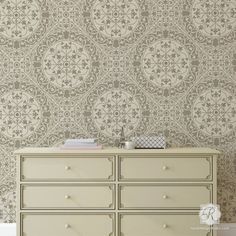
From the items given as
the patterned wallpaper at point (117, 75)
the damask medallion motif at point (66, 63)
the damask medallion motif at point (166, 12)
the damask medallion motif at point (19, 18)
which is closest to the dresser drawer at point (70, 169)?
the patterned wallpaper at point (117, 75)

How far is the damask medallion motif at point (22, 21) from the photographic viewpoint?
387 centimetres

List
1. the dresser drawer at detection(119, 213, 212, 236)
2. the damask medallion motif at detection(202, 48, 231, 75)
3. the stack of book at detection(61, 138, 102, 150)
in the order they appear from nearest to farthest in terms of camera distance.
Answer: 1. the dresser drawer at detection(119, 213, 212, 236)
2. the stack of book at detection(61, 138, 102, 150)
3. the damask medallion motif at detection(202, 48, 231, 75)

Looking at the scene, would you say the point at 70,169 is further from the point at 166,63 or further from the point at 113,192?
the point at 166,63

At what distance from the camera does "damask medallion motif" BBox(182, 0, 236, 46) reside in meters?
3.85

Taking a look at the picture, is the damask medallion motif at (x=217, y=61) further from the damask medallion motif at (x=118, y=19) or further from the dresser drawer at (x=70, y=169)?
the dresser drawer at (x=70, y=169)

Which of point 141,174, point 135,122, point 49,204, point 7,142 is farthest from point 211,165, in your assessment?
point 7,142

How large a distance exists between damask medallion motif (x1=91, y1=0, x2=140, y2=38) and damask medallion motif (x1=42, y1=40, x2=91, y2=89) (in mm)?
324

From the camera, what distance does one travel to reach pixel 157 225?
132 inches

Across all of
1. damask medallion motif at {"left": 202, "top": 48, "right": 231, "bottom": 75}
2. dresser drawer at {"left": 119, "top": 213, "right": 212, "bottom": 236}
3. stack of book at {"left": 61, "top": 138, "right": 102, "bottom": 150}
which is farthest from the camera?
damask medallion motif at {"left": 202, "top": 48, "right": 231, "bottom": 75}

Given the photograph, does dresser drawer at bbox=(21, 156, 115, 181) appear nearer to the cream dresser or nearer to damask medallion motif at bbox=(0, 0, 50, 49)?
the cream dresser

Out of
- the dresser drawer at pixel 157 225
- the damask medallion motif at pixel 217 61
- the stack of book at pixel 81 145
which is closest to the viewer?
the dresser drawer at pixel 157 225

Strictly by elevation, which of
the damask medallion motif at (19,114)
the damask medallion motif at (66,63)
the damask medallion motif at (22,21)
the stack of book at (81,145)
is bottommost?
the stack of book at (81,145)

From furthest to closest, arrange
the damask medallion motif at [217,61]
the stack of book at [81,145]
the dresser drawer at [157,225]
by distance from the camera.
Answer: the damask medallion motif at [217,61], the stack of book at [81,145], the dresser drawer at [157,225]

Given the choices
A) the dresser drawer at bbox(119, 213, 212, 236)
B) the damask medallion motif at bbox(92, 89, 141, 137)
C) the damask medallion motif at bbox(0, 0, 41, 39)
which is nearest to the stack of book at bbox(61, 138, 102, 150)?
the damask medallion motif at bbox(92, 89, 141, 137)
